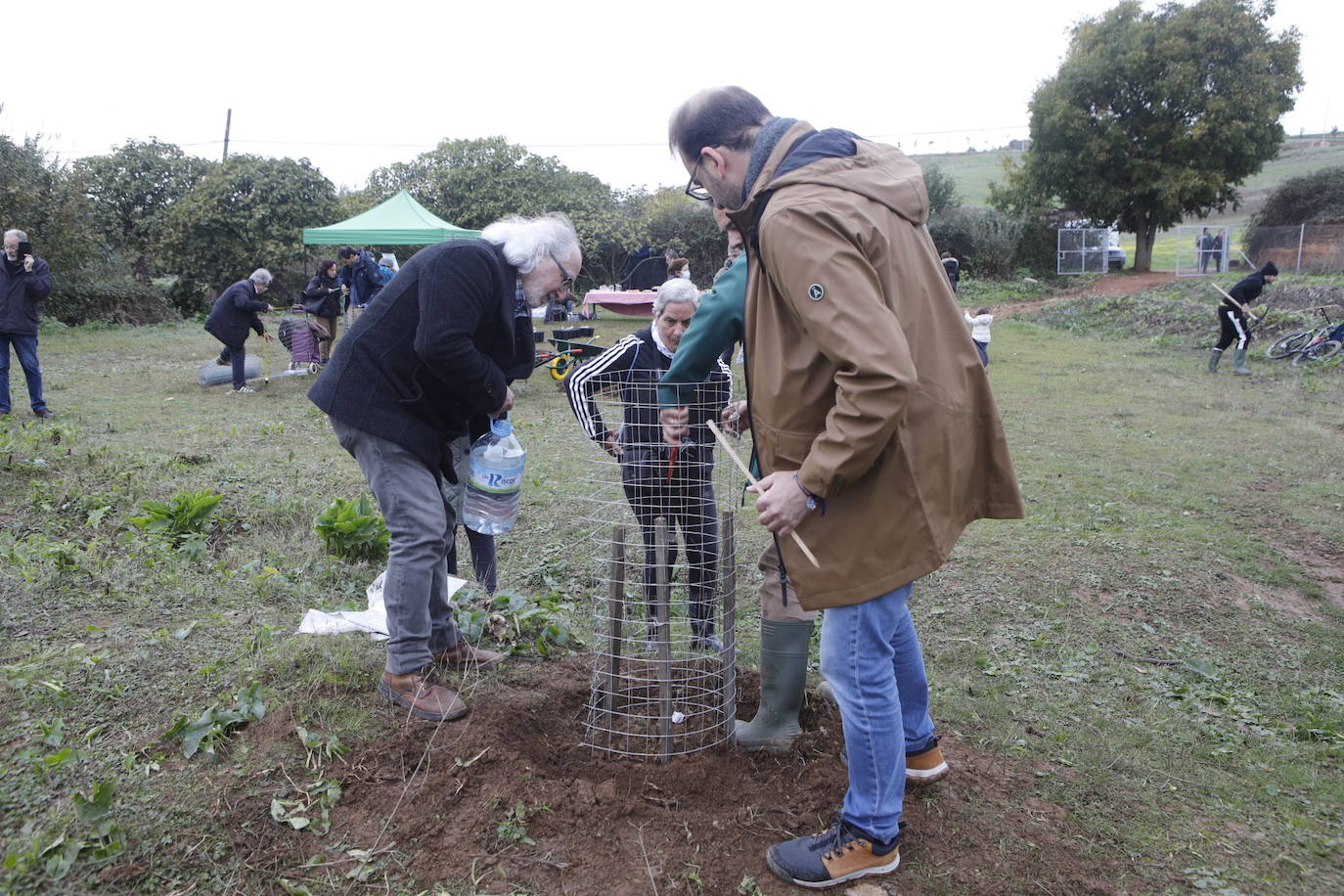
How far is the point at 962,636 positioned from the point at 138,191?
84.2ft

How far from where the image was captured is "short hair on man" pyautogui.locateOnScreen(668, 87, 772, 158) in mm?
2299

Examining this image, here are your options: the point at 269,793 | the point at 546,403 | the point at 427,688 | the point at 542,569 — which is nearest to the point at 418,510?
the point at 427,688

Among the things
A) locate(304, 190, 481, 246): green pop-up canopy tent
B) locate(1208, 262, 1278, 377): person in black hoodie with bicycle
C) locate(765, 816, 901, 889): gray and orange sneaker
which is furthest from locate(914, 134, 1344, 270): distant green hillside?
locate(765, 816, 901, 889): gray and orange sneaker

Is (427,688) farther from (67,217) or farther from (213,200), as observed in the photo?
(213,200)

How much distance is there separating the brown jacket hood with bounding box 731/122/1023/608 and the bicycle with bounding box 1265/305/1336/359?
50.6 ft

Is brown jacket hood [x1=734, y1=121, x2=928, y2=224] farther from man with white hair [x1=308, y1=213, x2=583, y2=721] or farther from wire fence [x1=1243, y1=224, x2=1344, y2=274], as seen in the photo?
wire fence [x1=1243, y1=224, x2=1344, y2=274]

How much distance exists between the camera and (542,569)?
5152 millimetres

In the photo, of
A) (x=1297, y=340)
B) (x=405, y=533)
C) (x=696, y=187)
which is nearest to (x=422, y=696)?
(x=405, y=533)

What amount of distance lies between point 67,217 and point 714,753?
21201 mm

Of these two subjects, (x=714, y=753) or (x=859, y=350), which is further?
(x=714, y=753)

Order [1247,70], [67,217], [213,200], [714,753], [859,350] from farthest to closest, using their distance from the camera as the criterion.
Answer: [1247,70]
[213,200]
[67,217]
[714,753]
[859,350]

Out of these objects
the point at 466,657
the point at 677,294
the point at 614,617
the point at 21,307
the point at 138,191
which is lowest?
the point at 466,657

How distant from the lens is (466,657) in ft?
11.7

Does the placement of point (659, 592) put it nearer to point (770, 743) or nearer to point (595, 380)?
point (770, 743)
